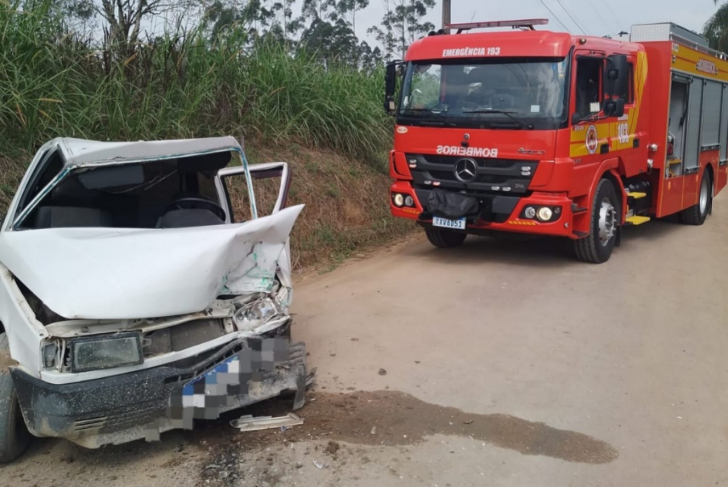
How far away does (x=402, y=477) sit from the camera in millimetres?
3650

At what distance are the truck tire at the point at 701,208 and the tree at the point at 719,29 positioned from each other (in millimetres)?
31730

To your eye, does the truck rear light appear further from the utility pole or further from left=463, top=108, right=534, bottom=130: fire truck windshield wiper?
the utility pole

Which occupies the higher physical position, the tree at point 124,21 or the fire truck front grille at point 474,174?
the tree at point 124,21

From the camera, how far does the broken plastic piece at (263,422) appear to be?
4129mm

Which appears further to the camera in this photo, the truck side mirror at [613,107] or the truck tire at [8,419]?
the truck side mirror at [613,107]

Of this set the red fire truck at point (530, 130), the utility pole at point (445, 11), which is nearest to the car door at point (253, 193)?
the red fire truck at point (530, 130)

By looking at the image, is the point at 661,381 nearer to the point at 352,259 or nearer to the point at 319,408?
the point at 319,408

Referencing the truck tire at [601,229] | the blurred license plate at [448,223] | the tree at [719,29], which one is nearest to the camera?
the blurred license plate at [448,223]

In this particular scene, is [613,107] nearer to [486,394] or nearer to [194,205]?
[486,394]

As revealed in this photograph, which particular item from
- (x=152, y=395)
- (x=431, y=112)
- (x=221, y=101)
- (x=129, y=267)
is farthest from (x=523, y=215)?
(x=152, y=395)

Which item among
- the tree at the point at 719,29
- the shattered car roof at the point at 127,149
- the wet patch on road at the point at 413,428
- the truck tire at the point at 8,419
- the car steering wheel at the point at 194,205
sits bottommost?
the wet patch on road at the point at 413,428

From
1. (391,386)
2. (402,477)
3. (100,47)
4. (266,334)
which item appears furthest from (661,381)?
(100,47)

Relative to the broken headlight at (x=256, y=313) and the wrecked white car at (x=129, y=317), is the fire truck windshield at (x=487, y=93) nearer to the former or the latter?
the wrecked white car at (x=129, y=317)

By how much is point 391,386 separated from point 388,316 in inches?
62.7
